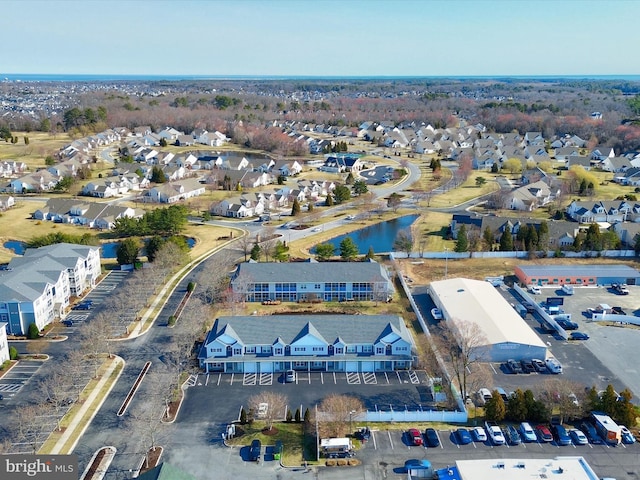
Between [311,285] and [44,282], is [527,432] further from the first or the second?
[44,282]

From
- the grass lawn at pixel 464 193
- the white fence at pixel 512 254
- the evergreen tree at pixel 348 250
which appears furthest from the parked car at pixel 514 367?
the grass lawn at pixel 464 193

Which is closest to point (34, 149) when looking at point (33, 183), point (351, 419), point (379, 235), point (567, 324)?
point (33, 183)

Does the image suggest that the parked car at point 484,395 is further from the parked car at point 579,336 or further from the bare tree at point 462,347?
the parked car at point 579,336

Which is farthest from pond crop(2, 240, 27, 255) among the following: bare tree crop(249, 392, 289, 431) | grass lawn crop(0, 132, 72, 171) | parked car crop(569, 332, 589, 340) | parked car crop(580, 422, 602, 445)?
parked car crop(580, 422, 602, 445)

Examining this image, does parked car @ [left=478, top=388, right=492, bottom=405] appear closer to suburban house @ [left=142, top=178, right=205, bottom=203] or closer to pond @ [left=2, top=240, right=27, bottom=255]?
pond @ [left=2, top=240, right=27, bottom=255]

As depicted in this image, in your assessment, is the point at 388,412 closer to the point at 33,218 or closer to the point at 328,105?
the point at 33,218

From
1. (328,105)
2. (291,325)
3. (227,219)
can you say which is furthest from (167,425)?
(328,105)
